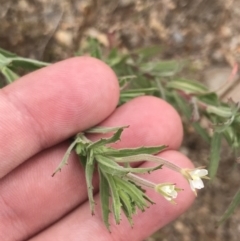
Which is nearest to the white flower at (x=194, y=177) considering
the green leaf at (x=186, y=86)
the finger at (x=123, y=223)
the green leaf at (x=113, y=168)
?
the green leaf at (x=113, y=168)

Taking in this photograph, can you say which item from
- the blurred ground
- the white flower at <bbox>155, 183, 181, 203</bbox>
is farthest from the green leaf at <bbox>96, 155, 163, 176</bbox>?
the blurred ground

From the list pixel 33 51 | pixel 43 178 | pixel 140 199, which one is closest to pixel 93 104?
pixel 43 178

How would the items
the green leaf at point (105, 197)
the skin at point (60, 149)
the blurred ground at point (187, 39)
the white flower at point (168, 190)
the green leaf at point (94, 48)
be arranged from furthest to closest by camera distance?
the blurred ground at point (187, 39) < the green leaf at point (94, 48) < the skin at point (60, 149) < the green leaf at point (105, 197) < the white flower at point (168, 190)

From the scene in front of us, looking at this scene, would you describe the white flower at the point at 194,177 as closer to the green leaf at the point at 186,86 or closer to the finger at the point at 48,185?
the finger at the point at 48,185

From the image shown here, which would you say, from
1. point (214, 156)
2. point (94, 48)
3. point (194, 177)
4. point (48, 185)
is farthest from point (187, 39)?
point (194, 177)

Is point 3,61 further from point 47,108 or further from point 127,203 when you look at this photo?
point 127,203

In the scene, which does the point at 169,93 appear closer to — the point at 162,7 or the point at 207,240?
the point at 162,7
